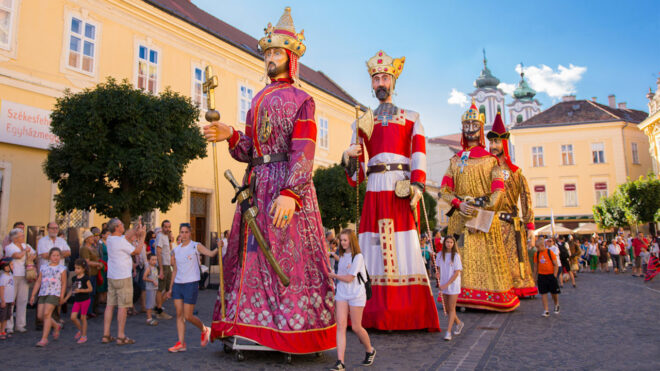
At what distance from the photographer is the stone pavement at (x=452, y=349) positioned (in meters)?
4.45

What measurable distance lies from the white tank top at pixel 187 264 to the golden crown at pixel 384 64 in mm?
3227

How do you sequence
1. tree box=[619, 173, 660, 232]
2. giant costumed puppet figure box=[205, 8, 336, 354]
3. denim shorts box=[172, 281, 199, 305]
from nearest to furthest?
giant costumed puppet figure box=[205, 8, 336, 354] → denim shorts box=[172, 281, 199, 305] → tree box=[619, 173, 660, 232]

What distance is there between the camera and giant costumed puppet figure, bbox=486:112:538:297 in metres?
9.35

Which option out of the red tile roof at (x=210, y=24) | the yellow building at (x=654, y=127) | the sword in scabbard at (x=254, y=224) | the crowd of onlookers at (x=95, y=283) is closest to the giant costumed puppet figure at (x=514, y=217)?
the crowd of onlookers at (x=95, y=283)

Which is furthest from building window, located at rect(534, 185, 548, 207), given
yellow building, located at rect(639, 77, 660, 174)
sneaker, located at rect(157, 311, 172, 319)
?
sneaker, located at rect(157, 311, 172, 319)

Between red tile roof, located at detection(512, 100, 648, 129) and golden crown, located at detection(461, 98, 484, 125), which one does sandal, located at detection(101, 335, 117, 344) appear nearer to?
golden crown, located at detection(461, 98, 484, 125)

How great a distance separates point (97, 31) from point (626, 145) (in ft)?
133

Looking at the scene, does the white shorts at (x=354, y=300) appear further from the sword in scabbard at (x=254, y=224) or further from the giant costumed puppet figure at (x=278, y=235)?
the sword in scabbard at (x=254, y=224)

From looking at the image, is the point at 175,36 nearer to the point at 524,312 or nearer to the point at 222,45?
the point at 222,45

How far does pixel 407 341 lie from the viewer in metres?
5.47

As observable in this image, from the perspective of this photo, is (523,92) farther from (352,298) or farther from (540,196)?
(352,298)

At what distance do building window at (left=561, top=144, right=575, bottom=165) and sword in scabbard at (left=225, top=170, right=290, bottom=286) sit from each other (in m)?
42.9

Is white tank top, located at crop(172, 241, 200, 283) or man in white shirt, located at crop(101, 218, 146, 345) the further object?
man in white shirt, located at crop(101, 218, 146, 345)

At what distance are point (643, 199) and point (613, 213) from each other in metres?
3.05
